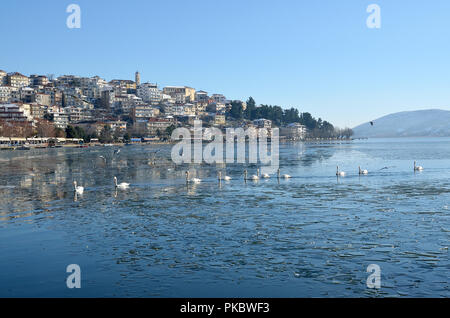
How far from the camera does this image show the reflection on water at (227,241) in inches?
513

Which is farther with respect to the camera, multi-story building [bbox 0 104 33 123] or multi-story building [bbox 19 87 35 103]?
multi-story building [bbox 19 87 35 103]

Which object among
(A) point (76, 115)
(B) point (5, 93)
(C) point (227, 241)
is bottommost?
(C) point (227, 241)

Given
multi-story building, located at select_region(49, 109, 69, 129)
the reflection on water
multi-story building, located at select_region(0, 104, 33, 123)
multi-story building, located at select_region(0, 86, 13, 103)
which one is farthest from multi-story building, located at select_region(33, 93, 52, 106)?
the reflection on water

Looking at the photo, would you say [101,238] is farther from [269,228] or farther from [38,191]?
[38,191]

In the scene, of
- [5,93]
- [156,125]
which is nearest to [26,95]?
[5,93]

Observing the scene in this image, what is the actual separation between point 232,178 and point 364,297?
31809 millimetres

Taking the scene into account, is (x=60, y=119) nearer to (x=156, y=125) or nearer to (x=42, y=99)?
(x=42, y=99)

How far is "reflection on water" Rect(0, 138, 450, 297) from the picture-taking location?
13.0 metres

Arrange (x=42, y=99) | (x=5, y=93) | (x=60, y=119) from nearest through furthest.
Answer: (x=60, y=119), (x=5, y=93), (x=42, y=99)

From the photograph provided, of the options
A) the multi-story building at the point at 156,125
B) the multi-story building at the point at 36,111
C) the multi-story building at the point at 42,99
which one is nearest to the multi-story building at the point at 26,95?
the multi-story building at the point at 42,99

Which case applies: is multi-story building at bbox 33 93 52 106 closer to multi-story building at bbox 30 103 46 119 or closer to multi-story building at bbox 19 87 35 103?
multi-story building at bbox 19 87 35 103

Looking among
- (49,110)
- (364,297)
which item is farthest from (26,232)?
(49,110)

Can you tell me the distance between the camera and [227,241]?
17.9 m
